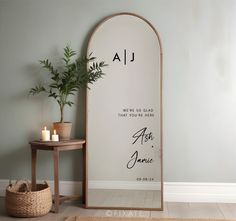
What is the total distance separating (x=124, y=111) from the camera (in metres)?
4.41

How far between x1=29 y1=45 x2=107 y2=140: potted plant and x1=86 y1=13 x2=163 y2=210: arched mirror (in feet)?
0.34

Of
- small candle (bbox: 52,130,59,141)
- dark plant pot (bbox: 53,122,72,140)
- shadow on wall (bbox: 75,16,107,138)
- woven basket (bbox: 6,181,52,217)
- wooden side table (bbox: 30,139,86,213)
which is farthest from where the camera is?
shadow on wall (bbox: 75,16,107,138)

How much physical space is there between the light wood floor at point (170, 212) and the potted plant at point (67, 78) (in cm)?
70

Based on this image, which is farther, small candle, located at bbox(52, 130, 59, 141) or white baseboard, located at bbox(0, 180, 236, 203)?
white baseboard, located at bbox(0, 180, 236, 203)

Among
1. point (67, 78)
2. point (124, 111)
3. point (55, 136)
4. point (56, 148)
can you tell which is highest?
point (67, 78)

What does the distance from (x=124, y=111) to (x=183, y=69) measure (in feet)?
2.33

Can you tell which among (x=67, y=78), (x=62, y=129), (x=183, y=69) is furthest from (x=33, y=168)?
(x=183, y=69)

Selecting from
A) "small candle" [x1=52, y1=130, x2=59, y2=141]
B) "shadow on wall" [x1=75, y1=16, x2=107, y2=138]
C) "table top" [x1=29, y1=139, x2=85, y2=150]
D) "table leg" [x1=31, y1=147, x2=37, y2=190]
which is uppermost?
"shadow on wall" [x1=75, y1=16, x2=107, y2=138]

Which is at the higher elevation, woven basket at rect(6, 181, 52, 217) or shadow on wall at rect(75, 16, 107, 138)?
shadow on wall at rect(75, 16, 107, 138)

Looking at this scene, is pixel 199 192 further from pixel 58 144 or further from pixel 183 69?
pixel 58 144

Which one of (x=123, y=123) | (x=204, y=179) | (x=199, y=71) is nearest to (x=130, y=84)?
(x=123, y=123)

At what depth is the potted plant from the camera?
4309 mm

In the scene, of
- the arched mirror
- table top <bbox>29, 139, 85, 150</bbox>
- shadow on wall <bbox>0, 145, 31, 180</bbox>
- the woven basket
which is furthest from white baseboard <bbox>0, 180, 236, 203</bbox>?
shadow on wall <bbox>0, 145, 31, 180</bbox>

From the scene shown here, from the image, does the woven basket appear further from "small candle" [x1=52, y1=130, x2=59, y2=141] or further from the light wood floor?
"small candle" [x1=52, y1=130, x2=59, y2=141]
